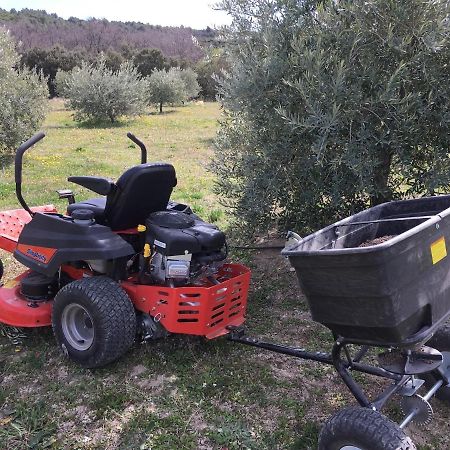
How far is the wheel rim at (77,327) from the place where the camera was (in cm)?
361

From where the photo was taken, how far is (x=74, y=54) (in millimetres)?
52062

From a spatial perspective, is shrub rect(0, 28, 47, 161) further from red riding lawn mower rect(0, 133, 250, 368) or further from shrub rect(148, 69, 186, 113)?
shrub rect(148, 69, 186, 113)

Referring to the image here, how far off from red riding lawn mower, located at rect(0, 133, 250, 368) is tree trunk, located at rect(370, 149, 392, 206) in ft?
4.82

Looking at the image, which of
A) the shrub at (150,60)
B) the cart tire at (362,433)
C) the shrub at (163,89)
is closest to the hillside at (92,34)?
the shrub at (150,60)

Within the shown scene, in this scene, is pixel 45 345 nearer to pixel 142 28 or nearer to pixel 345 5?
pixel 345 5

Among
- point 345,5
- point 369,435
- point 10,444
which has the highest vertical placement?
point 345,5

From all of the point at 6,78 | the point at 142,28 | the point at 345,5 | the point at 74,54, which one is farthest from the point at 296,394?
the point at 142,28

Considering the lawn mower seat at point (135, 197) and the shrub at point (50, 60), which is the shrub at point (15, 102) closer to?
the lawn mower seat at point (135, 197)

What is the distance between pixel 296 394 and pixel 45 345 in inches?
73.8

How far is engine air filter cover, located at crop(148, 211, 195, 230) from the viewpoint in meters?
3.56

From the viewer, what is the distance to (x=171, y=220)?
3.58m

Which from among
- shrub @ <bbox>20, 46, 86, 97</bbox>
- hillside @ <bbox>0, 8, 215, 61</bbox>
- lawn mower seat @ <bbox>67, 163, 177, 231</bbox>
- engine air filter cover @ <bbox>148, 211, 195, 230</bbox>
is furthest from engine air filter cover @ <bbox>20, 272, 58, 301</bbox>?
hillside @ <bbox>0, 8, 215, 61</bbox>

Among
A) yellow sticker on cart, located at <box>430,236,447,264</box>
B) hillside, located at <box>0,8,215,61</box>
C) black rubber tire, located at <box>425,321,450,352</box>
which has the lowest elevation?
black rubber tire, located at <box>425,321,450,352</box>

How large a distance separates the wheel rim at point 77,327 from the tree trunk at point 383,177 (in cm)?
245
